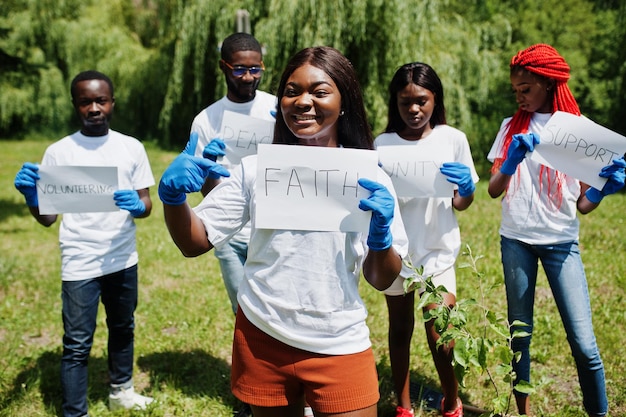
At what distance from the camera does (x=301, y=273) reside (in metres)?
Result: 1.62

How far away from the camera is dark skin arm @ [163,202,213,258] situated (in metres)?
1.57

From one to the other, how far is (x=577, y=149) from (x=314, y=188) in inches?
48.9

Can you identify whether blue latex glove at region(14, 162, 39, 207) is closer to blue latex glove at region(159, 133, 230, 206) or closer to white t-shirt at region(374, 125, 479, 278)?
blue latex glove at region(159, 133, 230, 206)

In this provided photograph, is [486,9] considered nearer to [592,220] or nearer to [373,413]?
[592,220]

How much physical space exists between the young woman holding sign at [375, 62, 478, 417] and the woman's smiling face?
888 mm

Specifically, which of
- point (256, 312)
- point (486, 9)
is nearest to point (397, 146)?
point (256, 312)

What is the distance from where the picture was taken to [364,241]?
1.72 m

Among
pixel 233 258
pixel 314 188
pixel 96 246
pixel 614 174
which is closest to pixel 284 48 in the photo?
pixel 233 258

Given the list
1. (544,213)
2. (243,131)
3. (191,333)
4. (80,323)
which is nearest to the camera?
(544,213)

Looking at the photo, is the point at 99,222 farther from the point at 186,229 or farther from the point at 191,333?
the point at 191,333

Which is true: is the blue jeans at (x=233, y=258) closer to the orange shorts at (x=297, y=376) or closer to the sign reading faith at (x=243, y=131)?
the sign reading faith at (x=243, y=131)

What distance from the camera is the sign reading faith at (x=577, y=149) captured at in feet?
7.35

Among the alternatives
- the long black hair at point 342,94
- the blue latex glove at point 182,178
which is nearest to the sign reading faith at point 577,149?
the long black hair at point 342,94

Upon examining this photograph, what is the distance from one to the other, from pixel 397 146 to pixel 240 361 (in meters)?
1.25
